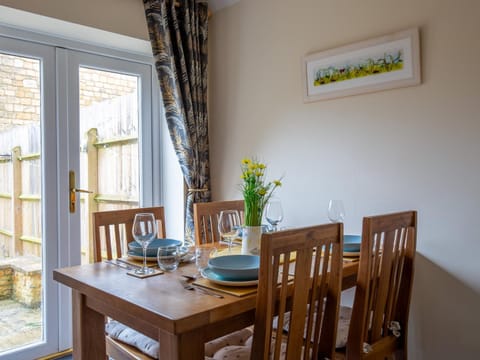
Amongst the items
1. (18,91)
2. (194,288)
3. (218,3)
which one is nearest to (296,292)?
(194,288)

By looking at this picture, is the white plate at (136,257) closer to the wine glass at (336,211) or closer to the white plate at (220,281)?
the white plate at (220,281)

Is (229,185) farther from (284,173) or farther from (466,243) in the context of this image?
(466,243)

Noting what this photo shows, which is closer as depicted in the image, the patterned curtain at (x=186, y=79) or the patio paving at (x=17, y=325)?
the patio paving at (x=17, y=325)

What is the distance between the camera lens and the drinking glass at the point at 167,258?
65.1 inches

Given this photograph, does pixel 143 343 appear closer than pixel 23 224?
Yes

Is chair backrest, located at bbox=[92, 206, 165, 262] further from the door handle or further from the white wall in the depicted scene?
the white wall

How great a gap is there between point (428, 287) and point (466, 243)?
31 cm

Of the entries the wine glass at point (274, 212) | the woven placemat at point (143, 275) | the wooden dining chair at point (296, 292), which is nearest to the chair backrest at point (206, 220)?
the wine glass at point (274, 212)

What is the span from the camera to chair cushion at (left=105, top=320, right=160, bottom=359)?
65.2 inches

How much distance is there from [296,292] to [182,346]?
1.28ft

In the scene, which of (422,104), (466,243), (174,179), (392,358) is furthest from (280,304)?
(174,179)

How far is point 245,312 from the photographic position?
1382mm

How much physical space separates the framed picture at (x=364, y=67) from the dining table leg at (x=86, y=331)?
171 cm

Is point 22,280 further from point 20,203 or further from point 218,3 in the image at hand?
point 218,3
